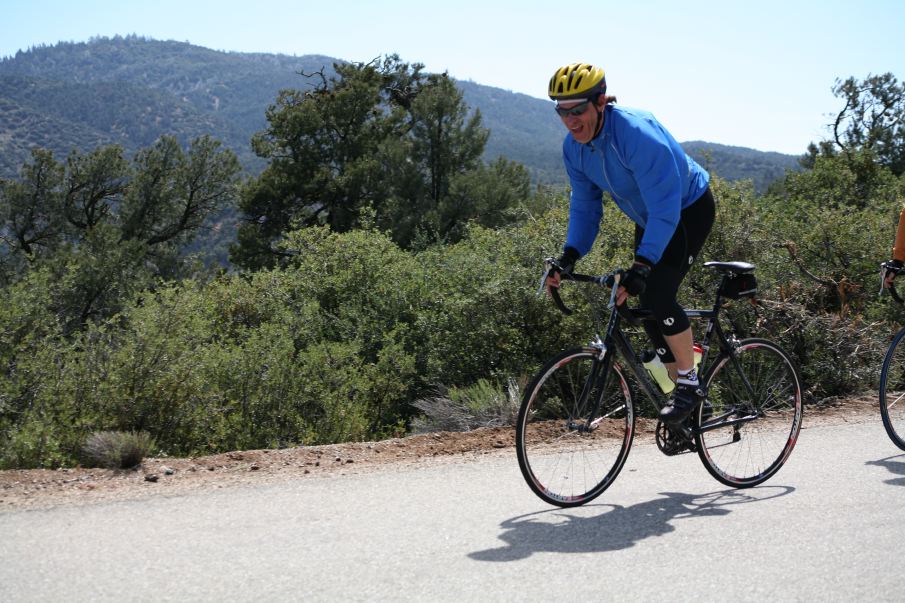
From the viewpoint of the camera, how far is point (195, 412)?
315 inches

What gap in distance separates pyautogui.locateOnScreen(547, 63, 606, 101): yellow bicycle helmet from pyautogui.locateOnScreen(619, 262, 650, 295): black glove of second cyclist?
0.92 metres

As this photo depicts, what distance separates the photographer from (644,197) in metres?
4.29

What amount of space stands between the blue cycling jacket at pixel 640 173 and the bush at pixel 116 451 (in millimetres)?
2995

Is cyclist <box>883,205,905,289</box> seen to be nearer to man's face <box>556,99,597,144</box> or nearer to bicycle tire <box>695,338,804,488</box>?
bicycle tire <box>695,338,804,488</box>

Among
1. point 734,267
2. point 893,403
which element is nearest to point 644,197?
point 734,267

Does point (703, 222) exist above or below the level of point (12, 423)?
above

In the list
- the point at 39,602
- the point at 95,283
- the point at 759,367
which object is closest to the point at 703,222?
the point at 759,367

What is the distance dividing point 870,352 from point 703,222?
15.6 feet

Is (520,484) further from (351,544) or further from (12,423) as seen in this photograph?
(12,423)

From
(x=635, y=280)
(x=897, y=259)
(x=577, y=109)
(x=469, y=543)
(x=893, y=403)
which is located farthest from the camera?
(x=893, y=403)

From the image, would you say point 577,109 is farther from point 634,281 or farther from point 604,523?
point 604,523

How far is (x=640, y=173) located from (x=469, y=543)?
203 centimetres

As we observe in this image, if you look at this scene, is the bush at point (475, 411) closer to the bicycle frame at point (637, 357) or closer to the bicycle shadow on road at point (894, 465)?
the bicycle frame at point (637, 357)

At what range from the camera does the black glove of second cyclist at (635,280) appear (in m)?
4.12
